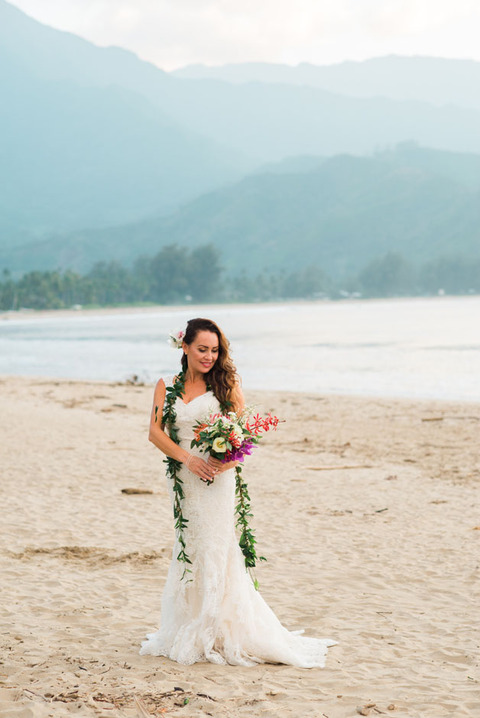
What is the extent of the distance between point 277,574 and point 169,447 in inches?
124

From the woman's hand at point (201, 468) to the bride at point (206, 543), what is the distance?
0.04m

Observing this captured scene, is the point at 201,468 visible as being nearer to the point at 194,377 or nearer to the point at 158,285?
the point at 194,377

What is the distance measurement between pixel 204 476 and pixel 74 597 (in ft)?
8.43

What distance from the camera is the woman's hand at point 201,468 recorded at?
470 centimetres

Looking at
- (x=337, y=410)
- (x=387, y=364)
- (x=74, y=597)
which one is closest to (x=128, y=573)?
(x=74, y=597)

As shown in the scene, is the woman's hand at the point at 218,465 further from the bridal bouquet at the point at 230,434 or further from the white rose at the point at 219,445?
the white rose at the point at 219,445

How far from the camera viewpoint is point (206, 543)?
4.89 metres

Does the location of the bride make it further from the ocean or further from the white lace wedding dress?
the ocean

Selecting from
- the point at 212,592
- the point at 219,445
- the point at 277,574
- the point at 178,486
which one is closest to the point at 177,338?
the point at 219,445

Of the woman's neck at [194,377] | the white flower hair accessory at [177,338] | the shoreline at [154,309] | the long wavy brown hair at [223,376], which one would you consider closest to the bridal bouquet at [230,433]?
the long wavy brown hair at [223,376]

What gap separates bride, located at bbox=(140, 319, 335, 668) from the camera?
4832 mm

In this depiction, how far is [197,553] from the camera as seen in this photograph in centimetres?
492

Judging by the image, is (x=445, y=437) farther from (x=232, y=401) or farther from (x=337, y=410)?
(x=232, y=401)

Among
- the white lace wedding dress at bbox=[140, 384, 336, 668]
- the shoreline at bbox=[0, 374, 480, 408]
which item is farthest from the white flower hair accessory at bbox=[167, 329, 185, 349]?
the shoreline at bbox=[0, 374, 480, 408]
